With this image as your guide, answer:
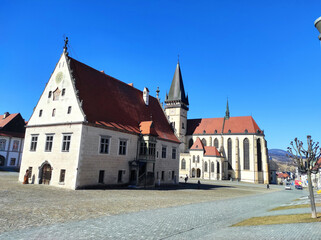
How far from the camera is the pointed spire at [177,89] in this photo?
7788cm

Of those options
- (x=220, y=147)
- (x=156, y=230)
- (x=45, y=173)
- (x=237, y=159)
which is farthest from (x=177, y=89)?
(x=156, y=230)

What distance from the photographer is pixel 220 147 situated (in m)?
73.9

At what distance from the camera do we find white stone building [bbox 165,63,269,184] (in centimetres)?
6862

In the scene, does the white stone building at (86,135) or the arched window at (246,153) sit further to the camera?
the arched window at (246,153)

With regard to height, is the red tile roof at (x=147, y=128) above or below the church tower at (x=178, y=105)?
below

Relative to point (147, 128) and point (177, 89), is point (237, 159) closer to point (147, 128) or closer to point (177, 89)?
point (177, 89)

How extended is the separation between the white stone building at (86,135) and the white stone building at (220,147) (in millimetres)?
38386

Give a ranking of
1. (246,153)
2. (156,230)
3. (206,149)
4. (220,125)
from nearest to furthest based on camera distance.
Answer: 1. (156,230)
2. (246,153)
3. (206,149)
4. (220,125)

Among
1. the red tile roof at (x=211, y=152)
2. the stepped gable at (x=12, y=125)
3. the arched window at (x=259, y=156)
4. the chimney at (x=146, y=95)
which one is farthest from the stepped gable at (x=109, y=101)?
the arched window at (x=259, y=156)

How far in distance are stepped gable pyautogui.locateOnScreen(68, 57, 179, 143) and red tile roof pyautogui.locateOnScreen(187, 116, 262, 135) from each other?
40814 millimetres

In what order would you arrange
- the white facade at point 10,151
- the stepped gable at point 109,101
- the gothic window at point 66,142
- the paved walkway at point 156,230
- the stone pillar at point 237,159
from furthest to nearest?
Answer: 1. the stone pillar at point 237,159
2. the white facade at point 10,151
3. the stepped gable at point 109,101
4. the gothic window at point 66,142
5. the paved walkway at point 156,230

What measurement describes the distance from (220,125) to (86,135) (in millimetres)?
59727

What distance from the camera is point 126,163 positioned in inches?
1169

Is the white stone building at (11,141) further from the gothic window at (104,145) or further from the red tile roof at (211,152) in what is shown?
the red tile roof at (211,152)
